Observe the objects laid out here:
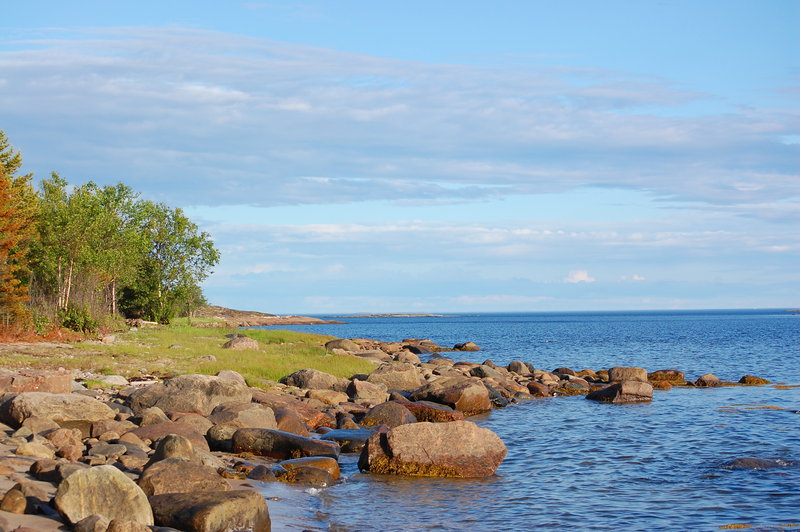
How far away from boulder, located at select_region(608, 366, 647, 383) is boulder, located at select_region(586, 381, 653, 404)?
4754 millimetres

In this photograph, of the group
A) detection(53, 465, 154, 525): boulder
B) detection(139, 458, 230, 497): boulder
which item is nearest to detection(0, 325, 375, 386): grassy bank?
detection(139, 458, 230, 497): boulder

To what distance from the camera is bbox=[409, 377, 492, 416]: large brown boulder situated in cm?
2873

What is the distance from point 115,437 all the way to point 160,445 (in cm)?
272

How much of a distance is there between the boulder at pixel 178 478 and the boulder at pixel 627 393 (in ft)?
76.9

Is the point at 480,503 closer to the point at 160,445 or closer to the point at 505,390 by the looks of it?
the point at 160,445

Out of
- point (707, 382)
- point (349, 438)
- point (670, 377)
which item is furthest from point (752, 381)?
point (349, 438)

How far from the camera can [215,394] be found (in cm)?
2208

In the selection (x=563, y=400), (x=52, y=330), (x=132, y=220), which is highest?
(x=132, y=220)

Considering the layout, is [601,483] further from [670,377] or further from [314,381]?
[670,377]

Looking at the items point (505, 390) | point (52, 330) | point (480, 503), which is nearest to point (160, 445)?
point (480, 503)

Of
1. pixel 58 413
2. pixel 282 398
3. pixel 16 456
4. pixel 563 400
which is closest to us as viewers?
pixel 16 456

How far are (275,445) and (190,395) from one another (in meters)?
4.36

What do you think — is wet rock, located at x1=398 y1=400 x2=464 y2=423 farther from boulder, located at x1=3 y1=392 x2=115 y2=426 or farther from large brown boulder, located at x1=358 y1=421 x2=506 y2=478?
boulder, located at x1=3 y1=392 x2=115 y2=426

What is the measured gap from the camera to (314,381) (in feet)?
96.2
